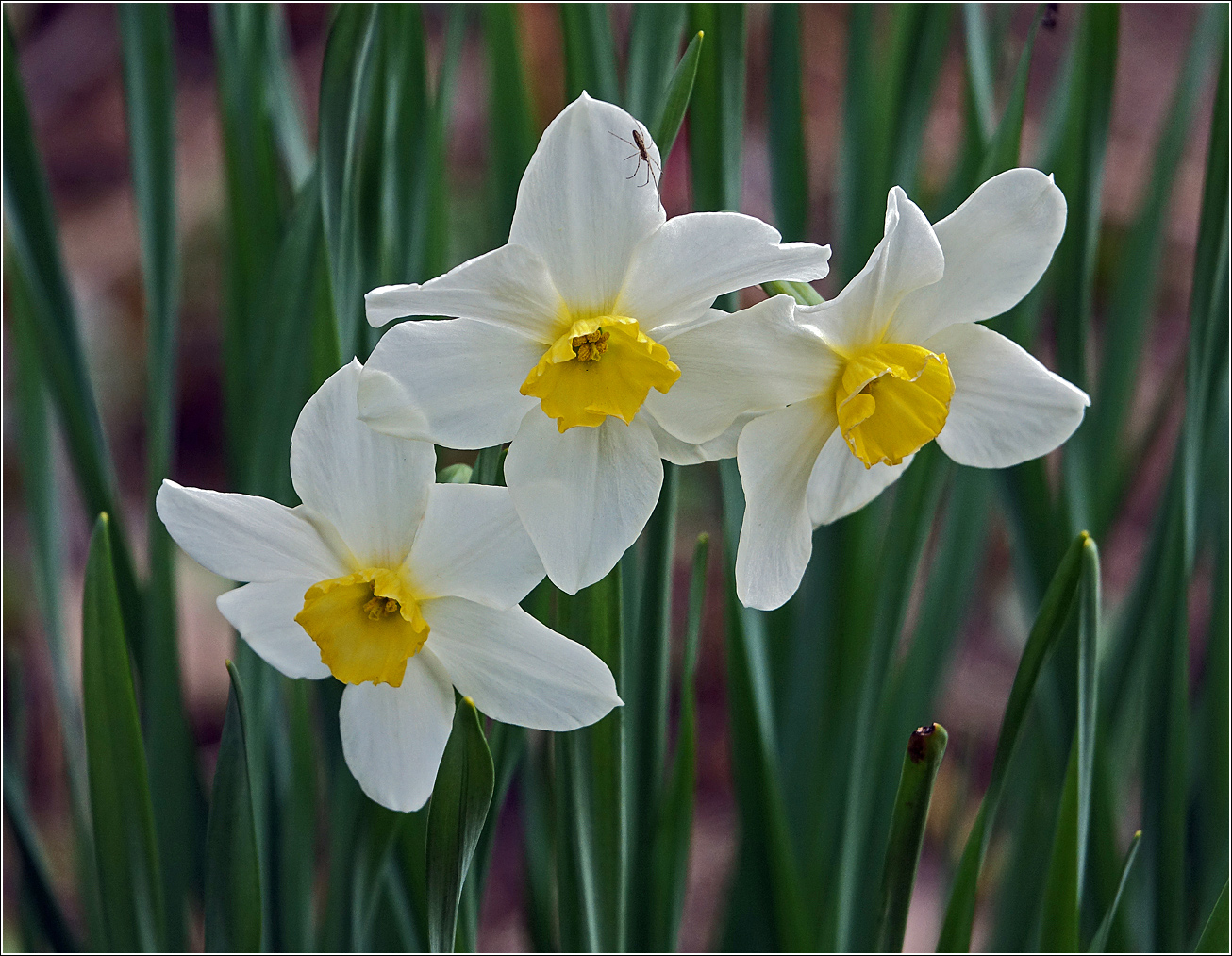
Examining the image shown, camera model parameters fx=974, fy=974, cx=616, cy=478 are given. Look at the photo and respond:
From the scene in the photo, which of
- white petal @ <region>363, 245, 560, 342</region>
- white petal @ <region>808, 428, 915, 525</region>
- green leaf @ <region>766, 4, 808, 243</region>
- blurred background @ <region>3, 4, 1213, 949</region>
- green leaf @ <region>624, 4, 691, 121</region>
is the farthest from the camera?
blurred background @ <region>3, 4, 1213, 949</region>

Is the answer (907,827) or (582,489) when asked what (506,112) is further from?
(907,827)

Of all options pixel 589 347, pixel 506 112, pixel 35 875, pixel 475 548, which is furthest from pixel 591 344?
pixel 35 875

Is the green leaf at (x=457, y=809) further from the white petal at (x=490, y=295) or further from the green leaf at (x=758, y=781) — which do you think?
the green leaf at (x=758, y=781)

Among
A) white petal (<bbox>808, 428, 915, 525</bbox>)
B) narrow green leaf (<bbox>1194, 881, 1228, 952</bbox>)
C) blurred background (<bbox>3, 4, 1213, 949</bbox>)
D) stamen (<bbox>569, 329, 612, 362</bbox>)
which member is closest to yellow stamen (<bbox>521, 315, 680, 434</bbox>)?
stamen (<bbox>569, 329, 612, 362</bbox>)

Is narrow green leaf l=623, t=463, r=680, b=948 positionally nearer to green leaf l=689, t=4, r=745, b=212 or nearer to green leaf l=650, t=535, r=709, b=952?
green leaf l=650, t=535, r=709, b=952

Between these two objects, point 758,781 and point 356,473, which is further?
point 758,781

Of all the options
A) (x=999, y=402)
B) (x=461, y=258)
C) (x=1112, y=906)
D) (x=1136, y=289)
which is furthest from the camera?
(x=461, y=258)
